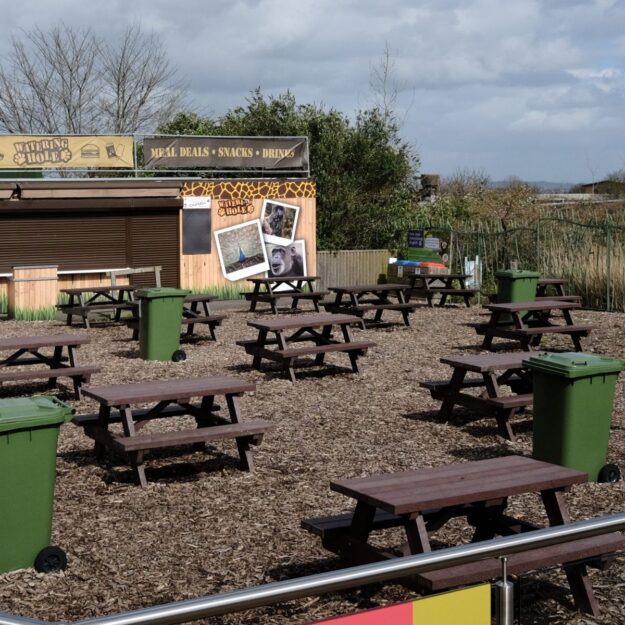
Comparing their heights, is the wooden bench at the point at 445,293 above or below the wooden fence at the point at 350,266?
below

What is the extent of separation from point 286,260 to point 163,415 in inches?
635

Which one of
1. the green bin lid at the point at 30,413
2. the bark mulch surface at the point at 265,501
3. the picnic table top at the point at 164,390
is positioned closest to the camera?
the bark mulch surface at the point at 265,501

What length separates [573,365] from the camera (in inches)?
300

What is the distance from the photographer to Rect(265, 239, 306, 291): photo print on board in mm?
24500

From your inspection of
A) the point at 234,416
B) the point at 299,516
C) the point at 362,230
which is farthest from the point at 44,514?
the point at 362,230

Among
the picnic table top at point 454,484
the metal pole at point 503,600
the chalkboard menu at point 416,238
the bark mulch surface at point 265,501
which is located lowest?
the bark mulch surface at point 265,501

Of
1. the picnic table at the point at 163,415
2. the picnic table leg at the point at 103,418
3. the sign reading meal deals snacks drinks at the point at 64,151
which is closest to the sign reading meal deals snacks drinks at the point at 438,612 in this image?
the picnic table at the point at 163,415

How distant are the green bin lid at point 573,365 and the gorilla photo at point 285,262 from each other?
55.0 ft

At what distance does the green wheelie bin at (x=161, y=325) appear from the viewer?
13945 mm

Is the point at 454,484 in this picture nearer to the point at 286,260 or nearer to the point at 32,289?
the point at 32,289

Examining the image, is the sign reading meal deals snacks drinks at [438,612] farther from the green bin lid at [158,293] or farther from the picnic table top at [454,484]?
the green bin lid at [158,293]

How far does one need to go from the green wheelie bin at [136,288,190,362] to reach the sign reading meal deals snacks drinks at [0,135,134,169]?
911 cm

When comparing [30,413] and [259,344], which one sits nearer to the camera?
[30,413]

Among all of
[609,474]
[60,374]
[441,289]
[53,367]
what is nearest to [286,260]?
[441,289]
